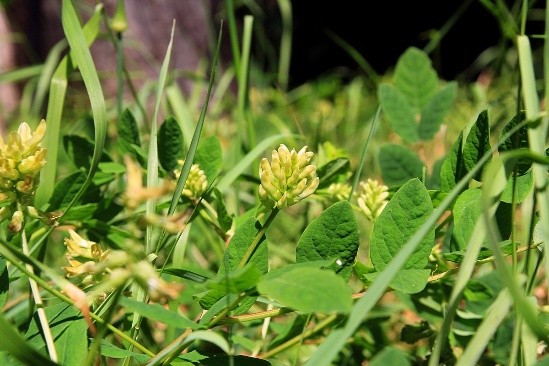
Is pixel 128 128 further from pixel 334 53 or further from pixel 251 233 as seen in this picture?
pixel 334 53

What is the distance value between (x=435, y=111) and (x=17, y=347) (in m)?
0.55

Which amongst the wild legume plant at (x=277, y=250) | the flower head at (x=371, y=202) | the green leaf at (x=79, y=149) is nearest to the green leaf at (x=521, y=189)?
the wild legume plant at (x=277, y=250)

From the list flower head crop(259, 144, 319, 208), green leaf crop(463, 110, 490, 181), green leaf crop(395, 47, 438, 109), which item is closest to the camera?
flower head crop(259, 144, 319, 208)

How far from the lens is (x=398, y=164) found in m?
0.72

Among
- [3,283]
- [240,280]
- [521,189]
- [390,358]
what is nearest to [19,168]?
[3,283]

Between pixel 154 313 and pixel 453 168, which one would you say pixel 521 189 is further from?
pixel 154 313

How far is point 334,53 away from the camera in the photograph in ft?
12.3

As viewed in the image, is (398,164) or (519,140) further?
(398,164)

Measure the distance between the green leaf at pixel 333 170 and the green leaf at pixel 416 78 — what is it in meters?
0.16

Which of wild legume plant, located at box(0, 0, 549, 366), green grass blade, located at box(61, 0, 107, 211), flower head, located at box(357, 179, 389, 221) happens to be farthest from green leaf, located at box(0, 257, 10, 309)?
flower head, located at box(357, 179, 389, 221)

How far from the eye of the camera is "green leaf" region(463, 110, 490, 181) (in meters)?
0.58

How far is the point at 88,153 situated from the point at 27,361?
401mm

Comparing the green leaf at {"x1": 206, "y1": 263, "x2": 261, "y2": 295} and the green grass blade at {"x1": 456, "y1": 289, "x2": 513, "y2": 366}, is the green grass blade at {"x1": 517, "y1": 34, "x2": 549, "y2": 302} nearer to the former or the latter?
the green grass blade at {"x1": 456, "y1": 289, "x2": 513, "y2": 366}

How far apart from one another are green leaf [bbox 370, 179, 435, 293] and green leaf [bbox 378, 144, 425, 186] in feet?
0.65
